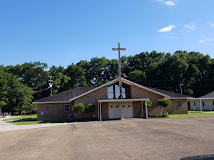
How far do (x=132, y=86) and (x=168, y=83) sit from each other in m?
32.4

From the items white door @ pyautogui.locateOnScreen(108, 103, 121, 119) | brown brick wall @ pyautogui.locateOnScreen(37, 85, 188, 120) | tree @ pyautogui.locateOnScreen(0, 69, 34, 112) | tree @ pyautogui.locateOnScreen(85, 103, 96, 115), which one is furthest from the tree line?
tree @ pyautogui.locateOnScreen(85, 103, 96, 115)

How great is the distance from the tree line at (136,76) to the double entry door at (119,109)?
94.4 ft

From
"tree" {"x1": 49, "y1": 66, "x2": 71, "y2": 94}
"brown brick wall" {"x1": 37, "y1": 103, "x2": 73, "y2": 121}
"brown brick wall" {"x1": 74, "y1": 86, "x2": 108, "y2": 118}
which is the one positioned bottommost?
"brown brick wall" {"x1": 37, "y1": 103, "x2": 73, "y2": 121}

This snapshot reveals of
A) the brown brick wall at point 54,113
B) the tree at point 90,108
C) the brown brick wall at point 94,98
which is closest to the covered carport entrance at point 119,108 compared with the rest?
the brown brick wall at point 94,98

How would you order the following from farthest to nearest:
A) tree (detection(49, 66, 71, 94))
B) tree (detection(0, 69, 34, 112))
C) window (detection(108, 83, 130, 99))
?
1. tree (detection(49, 66, 71, 94))
2. tree (detection(0, 69, 34, 112))
3. window (detection(108, 83, 130, 99))

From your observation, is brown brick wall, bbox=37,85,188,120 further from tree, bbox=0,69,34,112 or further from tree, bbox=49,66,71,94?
tree, bbox=49,66,71,94

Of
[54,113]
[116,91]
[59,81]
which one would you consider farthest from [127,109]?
[59,81]

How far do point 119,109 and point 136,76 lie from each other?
108ft

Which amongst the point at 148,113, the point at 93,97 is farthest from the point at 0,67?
the point at 148,113

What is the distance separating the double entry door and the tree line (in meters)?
28.8

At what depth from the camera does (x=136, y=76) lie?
2319 inches

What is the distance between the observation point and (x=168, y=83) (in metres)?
57.1

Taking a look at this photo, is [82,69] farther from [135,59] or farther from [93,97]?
[93,97]

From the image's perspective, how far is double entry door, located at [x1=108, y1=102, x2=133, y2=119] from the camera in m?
26.8
